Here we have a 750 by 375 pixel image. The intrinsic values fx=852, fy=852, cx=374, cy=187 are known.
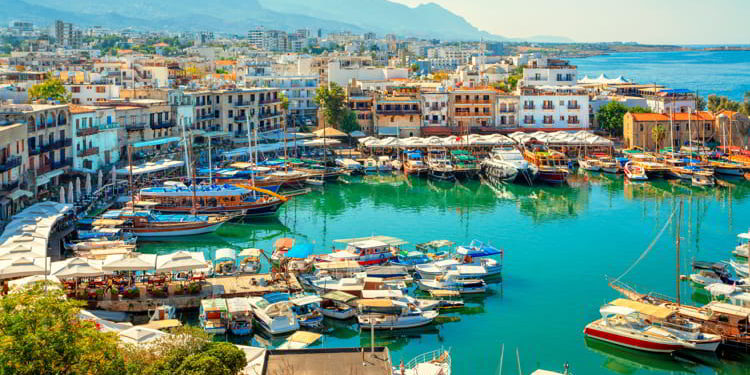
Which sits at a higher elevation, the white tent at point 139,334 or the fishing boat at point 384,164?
the fishing boat at point 384,164

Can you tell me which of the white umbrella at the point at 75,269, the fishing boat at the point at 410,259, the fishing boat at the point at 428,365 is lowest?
the fishing boat at the point at 428,365

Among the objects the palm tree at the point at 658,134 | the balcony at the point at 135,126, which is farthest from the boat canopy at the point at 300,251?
the palm tree at the point at 658,134

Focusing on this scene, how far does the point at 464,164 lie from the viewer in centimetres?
7150

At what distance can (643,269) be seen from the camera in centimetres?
4131

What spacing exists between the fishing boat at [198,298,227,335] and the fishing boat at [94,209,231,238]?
49.9 ft

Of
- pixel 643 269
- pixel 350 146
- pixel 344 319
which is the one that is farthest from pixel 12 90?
pixel 643 269

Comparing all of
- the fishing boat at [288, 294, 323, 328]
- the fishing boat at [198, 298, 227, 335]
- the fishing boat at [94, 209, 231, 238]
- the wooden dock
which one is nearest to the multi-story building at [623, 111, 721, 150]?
the fishing boat at [94, 209, 231, 238]

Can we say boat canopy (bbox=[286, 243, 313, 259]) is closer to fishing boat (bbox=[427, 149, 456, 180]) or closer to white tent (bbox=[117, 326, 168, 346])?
white tent (bbox=[117, 326, 168, 346])

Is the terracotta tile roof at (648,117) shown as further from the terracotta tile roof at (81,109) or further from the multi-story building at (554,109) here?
the terracotta tile roof at (81,109)

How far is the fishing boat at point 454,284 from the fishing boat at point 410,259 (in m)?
2.92

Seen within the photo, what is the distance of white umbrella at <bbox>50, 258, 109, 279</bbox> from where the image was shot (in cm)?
3244

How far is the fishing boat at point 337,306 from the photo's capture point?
3325 cm

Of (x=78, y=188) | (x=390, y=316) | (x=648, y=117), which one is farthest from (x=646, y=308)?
(x=648, y=117)

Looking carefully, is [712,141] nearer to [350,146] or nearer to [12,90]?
[350,146]
